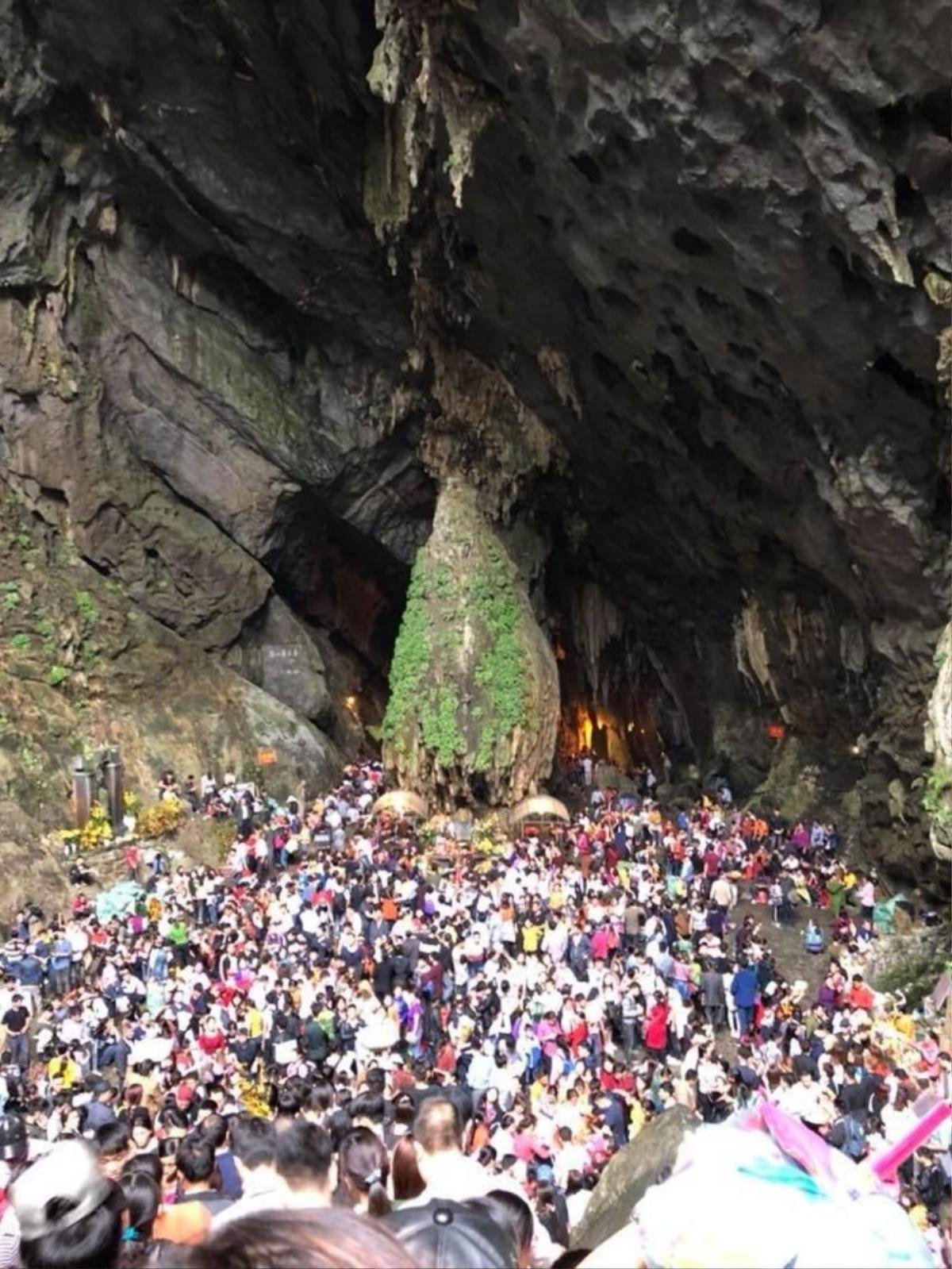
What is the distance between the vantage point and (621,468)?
25.3 m

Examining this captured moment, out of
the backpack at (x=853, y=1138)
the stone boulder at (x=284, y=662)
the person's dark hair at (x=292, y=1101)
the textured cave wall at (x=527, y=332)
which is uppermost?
the textured cave wall at (x=527, y=332)

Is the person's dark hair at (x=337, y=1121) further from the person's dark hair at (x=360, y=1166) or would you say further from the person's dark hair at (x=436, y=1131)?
the person's dark hair at (x=436, y=1131)

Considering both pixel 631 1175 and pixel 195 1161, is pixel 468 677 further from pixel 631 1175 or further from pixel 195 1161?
pixel 195 1161

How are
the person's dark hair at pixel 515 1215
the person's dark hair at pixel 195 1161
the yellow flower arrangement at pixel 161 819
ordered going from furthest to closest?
1. the yellow flower arrangement at pixel 161 819
2. the person's dark hair at pixel 195 1161
3. the person's dark hair at pixel 515 1215

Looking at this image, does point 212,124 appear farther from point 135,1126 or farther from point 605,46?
point 135,1126

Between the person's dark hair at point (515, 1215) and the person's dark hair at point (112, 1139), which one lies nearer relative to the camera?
the person's dark hair at point (515, 1215)

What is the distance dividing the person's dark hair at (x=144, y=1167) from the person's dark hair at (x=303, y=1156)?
2.40 feet

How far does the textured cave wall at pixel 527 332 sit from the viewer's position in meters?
14.7

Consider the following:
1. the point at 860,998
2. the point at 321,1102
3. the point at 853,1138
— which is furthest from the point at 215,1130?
the point at 860,998

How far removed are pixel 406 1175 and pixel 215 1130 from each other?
1.90 metres

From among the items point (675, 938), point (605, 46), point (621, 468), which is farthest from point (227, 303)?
point (675, 938)

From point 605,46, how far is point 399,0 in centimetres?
394

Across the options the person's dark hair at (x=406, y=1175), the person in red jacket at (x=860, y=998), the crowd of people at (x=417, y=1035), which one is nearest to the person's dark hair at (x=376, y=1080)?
the crowd of people at (x=417, y=1035)

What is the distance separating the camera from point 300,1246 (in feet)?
4.69
